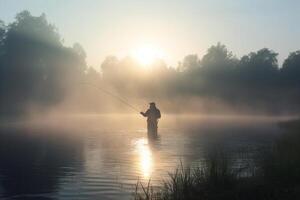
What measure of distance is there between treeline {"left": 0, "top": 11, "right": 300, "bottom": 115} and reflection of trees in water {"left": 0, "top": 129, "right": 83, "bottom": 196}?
32902 millimetres

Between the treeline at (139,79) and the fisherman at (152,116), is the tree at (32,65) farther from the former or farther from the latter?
the fisherman at (152,116)

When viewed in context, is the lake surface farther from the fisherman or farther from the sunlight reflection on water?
the fisherman

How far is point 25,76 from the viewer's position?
95.1m

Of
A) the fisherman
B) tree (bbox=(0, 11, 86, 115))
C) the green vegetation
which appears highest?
tree (bbox=(0, 11, 86, 115))

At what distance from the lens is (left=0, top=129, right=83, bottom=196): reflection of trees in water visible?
19.8m

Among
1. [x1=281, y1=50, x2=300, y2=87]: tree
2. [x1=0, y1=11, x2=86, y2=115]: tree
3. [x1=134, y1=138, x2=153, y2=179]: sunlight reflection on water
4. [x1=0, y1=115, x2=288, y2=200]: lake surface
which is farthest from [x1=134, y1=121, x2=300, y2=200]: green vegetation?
[x1=281, y1=50, x2=300, y2=87]: tree

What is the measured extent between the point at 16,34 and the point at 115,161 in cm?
7406

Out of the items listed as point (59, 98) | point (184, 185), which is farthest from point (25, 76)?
point (184, 185)

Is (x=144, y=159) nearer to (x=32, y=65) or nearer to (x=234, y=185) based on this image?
(x=234, y=185)

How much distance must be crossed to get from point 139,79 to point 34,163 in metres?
165

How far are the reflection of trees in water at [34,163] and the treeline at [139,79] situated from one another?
32.9 metres

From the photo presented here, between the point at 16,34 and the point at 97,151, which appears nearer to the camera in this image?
the point at 97,151

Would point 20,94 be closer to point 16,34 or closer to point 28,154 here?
point 16,34

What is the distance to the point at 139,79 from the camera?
190 metres
